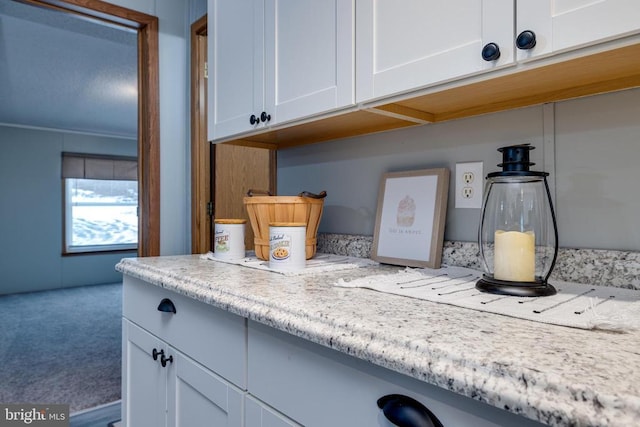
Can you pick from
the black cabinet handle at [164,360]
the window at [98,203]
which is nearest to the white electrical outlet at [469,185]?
the black cabinet handle at [164,360]

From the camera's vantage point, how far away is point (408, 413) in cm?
52

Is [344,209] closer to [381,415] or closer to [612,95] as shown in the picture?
[612,95]

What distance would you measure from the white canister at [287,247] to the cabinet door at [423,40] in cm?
39

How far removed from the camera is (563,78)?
2.71 feet

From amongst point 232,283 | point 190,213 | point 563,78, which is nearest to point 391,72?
point 563,78

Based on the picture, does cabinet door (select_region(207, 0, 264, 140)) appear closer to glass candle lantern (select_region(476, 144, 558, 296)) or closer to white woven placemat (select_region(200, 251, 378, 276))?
white woven placemat (select_region(200, 251, 378, 276))

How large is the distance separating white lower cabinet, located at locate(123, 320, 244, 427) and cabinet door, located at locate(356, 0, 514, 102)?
77 centimetres

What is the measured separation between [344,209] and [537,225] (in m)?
0.71

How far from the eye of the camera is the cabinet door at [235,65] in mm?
1322

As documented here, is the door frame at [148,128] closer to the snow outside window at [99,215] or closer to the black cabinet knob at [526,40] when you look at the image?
the black cabinet knob at [526,40]

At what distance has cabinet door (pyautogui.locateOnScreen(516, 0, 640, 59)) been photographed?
0.61 m

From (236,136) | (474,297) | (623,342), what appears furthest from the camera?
(236,136)

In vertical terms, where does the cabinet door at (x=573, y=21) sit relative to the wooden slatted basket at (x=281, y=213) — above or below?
above

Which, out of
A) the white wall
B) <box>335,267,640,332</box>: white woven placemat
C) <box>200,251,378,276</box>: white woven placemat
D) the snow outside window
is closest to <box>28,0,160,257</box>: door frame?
<box>200,251,378,276</box>: white woven placemat
